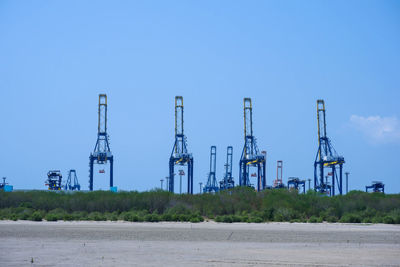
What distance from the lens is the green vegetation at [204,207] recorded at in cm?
3478

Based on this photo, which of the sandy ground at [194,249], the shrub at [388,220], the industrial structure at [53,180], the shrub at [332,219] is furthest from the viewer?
the industrial structure at [53,180]

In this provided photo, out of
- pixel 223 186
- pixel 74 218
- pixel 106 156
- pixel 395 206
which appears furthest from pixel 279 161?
pixel 74 218

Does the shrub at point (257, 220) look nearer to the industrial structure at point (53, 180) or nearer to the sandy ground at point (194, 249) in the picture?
the sandy ground at point (194, 249)

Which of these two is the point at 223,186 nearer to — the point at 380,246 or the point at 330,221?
the point at 330,221

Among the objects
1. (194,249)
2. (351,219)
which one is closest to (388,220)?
(351,219)

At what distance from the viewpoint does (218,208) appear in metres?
38.9

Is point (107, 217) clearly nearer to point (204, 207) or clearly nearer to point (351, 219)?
point (204, 207)

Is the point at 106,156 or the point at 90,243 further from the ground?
the point at 106,156

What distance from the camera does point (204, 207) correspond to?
3881cm

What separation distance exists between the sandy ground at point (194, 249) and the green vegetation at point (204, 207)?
10.7m

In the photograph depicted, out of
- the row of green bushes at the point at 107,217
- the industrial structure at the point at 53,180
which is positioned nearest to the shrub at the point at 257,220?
the row of green bushes at the point at 107,217

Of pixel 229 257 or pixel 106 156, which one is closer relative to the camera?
pixel 229 257

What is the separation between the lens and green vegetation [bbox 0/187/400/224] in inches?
1369

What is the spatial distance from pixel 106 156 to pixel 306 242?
63544 millimetres
